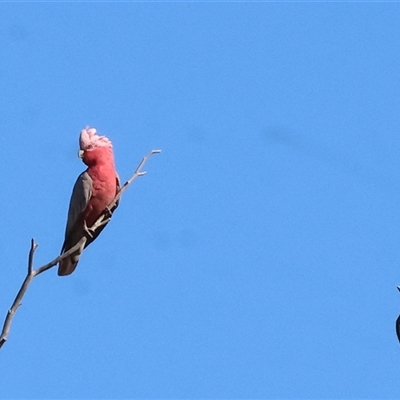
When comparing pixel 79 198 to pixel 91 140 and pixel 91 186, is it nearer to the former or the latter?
pixel 91 186

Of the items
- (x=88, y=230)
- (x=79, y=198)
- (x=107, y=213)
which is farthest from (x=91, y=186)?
(x=88, y=230)

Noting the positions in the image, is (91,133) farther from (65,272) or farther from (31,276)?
(31,276)

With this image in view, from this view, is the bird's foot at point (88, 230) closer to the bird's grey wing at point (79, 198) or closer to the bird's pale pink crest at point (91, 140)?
the bird's grey wing at point (79, 198)

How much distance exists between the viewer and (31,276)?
4758mm

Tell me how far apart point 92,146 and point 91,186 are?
0.33m

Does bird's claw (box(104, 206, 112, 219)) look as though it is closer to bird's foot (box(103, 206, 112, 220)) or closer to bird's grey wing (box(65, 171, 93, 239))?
bird's foot (box(103, 206, 112, 220))

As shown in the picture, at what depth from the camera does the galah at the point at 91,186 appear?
7.66 meters

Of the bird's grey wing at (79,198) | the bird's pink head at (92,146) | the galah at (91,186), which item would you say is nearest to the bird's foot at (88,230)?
the galah at (91,186)

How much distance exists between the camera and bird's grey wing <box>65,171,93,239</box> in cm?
766

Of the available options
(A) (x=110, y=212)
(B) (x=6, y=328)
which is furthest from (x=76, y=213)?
(B) (x=6, y=328)

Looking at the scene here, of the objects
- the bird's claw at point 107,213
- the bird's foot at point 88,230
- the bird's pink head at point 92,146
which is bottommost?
the bird's foot at point 88,230

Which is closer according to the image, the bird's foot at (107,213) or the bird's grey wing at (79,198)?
the bird's foot at (107,213)

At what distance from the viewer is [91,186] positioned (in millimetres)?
7680

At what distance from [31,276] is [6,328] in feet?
1.95
